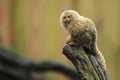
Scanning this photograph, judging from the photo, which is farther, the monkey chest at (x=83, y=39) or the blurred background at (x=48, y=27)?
the blurred background at (x=48, y=27)

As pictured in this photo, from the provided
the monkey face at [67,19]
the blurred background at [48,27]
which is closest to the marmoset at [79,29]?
the monkey face at [67,19]

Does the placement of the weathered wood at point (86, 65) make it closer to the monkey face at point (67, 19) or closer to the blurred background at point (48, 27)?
the monkey face at point (67, 19)

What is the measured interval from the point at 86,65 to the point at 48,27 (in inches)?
61.8

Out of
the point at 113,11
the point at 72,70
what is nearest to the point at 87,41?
the point at 72,70

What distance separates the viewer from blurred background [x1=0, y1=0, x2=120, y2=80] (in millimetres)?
2600

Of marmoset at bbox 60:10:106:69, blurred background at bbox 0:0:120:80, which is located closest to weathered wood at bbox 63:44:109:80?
marmoset at bbox 60:10:106:69

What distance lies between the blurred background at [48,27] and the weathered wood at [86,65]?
1.48 metres

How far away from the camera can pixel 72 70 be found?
8.22 ft

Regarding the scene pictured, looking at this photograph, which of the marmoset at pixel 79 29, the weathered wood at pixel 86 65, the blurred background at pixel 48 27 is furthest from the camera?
the blurred background at pixel 48 27

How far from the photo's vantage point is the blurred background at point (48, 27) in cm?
260

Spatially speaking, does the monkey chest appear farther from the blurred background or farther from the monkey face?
the blurred background

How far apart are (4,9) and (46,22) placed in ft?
0.88

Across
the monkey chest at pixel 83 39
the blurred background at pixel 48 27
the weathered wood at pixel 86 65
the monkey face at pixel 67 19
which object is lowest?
the weathered wood at pixel 86 65

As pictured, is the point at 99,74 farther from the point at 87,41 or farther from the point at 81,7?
the point at 81,7
